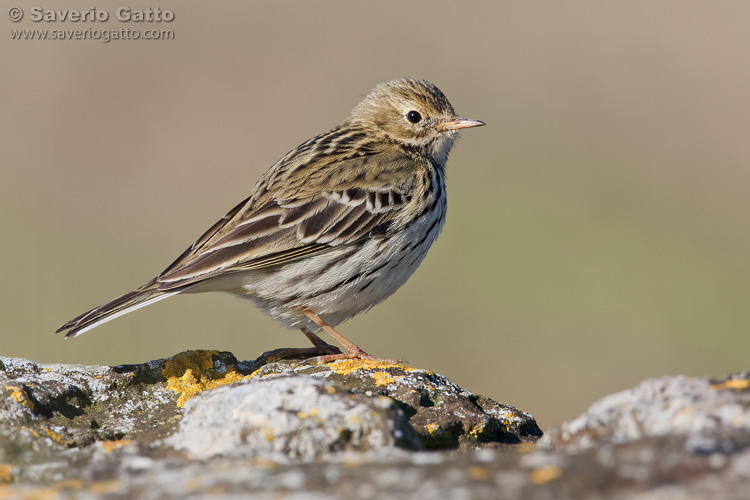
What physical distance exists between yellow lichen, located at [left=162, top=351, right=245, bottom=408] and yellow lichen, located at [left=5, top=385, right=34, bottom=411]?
2.90 feet

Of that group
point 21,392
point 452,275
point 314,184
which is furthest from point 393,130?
point 452,275

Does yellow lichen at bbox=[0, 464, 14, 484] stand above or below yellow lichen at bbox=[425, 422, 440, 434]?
below

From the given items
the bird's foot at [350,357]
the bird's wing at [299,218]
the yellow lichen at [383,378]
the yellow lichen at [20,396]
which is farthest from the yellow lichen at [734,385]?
the bird's wing at [299,218]

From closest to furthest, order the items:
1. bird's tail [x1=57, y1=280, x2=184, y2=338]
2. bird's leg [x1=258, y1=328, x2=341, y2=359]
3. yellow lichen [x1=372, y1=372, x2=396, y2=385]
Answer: yellow lichen [x1=372, y1=372, x2=396, y2=385], bird's tail [x1=57, y1=280, x2=184, y2=338], bird's leg [x1=258, y1=328, x2=341, y2=359]

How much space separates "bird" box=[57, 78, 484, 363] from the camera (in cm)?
655

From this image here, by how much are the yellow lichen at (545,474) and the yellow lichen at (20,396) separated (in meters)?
2.64

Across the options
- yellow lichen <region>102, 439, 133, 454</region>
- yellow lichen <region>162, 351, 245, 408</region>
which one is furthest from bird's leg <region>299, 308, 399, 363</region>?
yellow lichen <region>102, 439, 133, 454</region>

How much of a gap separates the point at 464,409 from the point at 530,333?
11.0 metres

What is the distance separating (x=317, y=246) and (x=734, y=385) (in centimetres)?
387

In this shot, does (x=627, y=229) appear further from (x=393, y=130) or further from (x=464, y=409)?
(x=464, y=409)

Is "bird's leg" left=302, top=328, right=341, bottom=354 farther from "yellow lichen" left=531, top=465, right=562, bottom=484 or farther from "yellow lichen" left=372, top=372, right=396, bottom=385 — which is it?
"yellow lichen" left=531, top=465, right=562, bottom=484

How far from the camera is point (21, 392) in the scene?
4.34 m

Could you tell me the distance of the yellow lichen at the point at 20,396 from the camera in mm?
4281

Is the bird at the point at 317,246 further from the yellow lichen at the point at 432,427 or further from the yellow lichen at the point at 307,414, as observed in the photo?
the yellow lichen at the point at 307,414
